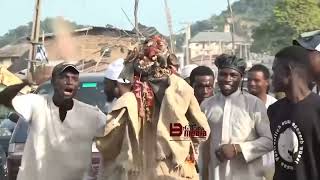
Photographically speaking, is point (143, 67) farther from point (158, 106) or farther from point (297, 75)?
point (297, 75)

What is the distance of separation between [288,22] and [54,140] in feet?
210

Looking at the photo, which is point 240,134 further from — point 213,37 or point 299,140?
point 213,37

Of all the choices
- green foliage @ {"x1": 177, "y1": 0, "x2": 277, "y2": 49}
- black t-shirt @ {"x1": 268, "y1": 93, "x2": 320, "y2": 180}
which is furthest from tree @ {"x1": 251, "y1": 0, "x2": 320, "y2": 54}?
green foliage @ {"x1": 177, "y1": 0, "x2": 277, "y2": 49}

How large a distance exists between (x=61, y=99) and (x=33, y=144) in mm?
374

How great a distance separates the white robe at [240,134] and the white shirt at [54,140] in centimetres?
101

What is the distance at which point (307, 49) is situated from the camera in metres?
4.46

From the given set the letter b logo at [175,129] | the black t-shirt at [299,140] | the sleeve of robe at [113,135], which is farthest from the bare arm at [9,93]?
the black t-shirt at [299,140]

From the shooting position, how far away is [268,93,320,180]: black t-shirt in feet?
14.1

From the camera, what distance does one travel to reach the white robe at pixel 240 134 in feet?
18.9

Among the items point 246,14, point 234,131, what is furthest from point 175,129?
point 246,14

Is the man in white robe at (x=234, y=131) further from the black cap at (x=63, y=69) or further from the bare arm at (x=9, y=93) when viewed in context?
the bare arm at (x=9, y=93)

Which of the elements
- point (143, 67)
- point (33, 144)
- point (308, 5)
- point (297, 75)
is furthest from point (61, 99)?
point (308, 5)

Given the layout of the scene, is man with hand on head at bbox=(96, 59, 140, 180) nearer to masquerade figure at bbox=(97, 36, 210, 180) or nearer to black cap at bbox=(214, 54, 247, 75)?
masquerade figure at bbox=(97, 36, 210, 180)

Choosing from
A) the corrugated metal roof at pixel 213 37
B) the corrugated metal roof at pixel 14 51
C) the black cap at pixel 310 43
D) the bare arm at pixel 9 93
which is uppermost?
the black cap at pixel 310 43
